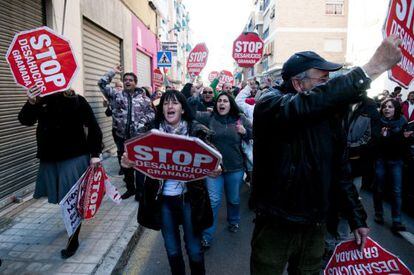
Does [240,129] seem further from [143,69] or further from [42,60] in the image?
[143,69]

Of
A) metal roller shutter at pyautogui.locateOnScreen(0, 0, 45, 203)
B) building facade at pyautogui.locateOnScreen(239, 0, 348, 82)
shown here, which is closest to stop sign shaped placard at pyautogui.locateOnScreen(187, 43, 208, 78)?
metal roller shutter at pyautogui.locateOnScreen(0, 0, 45, 203)

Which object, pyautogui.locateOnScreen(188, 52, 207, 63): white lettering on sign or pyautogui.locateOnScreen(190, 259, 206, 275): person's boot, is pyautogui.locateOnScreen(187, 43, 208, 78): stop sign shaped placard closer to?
pyautogui.locateOnScreen(188, 52, 207, 63): white lettering on sign

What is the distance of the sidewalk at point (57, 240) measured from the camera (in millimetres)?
3770

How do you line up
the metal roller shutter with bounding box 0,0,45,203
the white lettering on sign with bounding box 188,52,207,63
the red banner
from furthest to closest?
the white lettering on sign with bounding box 188,52,207,63
the metal roller shutter with bounding box 0,0,45,203
the red banner

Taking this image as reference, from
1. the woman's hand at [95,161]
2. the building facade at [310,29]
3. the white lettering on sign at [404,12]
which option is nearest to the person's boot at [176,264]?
the woman's hand at [95,161]

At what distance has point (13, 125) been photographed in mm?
Answer: 5922

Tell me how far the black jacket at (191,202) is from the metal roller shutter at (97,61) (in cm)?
631

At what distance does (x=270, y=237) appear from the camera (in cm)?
227

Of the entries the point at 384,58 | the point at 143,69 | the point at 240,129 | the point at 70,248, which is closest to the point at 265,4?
the point at 143,69

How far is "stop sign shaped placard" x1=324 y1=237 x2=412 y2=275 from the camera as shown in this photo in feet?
7.40

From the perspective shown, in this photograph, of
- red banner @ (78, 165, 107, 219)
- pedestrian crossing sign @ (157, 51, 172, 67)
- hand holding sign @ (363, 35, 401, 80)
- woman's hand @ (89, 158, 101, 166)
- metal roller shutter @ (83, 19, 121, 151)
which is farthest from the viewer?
pedestrian crossing sign @ (157, 51, 172, 67)

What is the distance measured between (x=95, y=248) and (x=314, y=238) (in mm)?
2783

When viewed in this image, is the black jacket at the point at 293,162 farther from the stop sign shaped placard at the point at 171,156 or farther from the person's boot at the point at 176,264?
the person's boot at the point at 176,264

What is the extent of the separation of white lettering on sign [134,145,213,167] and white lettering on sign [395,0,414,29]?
60.3 inches
